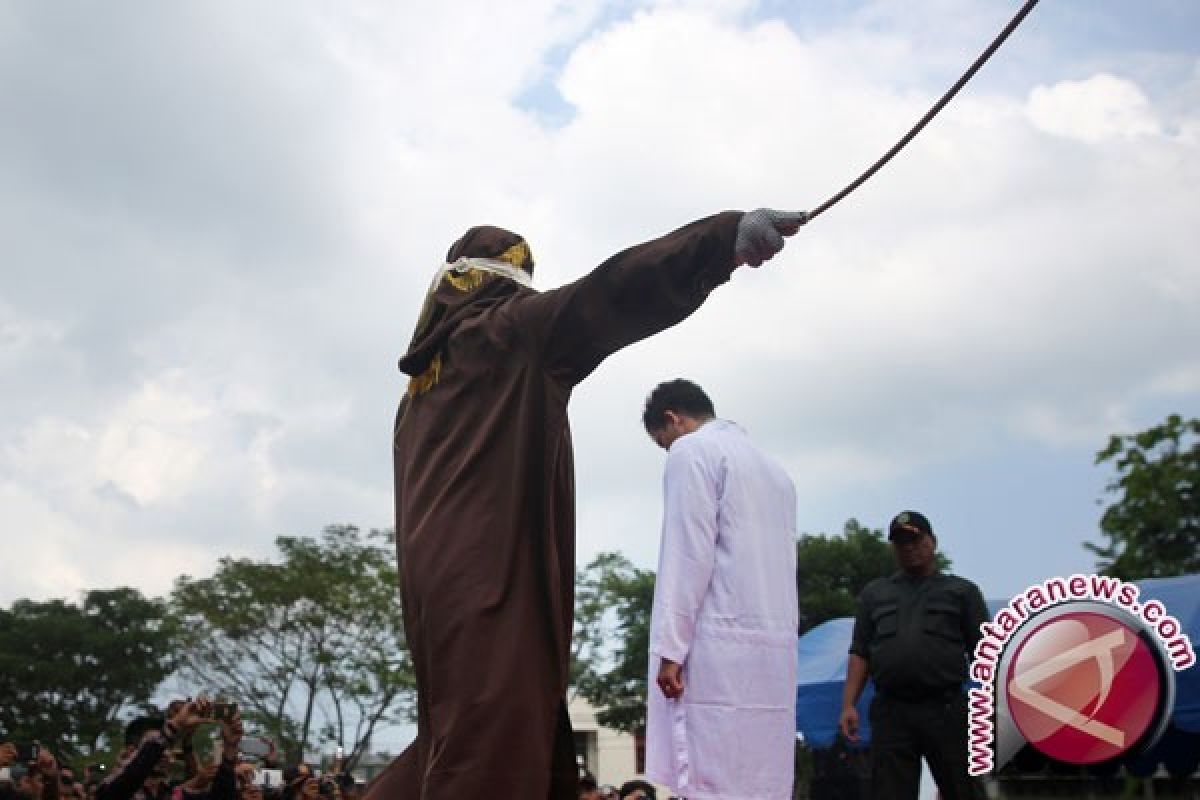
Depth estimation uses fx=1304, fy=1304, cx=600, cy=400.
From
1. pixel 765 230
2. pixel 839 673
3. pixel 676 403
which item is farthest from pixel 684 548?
pixel 839 673

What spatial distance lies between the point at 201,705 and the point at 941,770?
3326 millimetres

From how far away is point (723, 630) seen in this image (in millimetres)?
Result: 4801

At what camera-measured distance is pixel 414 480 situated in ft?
12.5

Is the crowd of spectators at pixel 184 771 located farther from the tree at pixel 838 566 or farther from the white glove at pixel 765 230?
the tree at pixel 838 566

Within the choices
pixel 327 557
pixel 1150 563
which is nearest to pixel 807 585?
pixel 1150 563

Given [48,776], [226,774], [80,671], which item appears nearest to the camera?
[226,774]

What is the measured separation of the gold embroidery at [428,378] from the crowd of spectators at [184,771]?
84.8 inches

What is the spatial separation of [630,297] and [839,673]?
7324 mm

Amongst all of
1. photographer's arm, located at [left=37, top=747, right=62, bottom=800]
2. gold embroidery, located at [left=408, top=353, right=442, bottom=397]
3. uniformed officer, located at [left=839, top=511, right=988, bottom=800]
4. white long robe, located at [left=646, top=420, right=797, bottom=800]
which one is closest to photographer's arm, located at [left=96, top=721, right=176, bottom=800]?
white long robe, located at [left=646, top=420, right=797, bottom=800]

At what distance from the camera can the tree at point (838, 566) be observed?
126ft

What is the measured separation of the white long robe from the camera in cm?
470

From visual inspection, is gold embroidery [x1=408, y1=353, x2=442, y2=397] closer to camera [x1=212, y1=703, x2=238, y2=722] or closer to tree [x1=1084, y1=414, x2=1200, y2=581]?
camera [x1=212, y1=703, x2=238, y2=722]

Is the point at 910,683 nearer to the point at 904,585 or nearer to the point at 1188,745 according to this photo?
the point at 904,585

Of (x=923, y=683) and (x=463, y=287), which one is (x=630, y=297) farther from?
(x=923, y=683)
